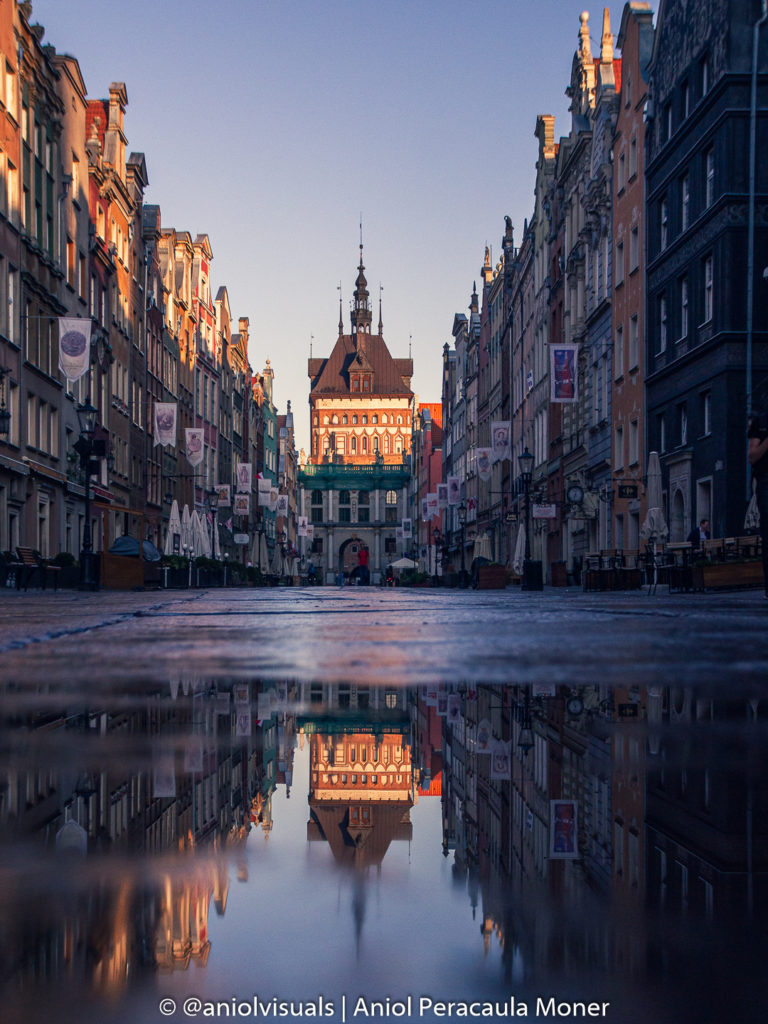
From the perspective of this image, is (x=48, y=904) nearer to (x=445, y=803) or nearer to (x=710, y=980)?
(x=710, y=980)

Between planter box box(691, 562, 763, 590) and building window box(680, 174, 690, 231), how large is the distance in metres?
14.4

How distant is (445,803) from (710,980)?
939mm

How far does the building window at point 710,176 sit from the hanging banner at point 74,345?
16569mm

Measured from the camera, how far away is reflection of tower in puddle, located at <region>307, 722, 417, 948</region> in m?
1.63

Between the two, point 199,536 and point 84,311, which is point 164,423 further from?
point 84,311

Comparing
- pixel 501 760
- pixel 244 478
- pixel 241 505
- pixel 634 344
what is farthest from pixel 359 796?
pixel 241 505

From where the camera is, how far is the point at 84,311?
1661 inches

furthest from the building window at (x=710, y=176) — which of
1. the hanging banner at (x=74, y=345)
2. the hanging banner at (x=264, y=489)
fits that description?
the hanging banner at (x=264, y=489)

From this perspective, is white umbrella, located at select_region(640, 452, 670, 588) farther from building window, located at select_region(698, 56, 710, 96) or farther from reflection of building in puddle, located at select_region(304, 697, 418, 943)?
reflection of building in puddle, located at select_region(304, 697, 418, 943)

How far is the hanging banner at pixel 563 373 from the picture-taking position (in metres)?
41.1

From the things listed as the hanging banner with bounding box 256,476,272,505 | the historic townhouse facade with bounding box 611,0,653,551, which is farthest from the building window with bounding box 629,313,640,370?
the hanging banner with bounding box 256,476,272,505

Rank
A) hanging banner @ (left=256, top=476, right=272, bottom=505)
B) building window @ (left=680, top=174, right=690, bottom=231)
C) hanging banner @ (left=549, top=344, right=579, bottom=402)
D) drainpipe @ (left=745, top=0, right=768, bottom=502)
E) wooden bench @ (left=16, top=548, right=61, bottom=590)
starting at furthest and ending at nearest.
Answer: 1. hanging banner @ (left=256, top=476, right=272, bottom=505)
2. hanging banner @ (left=549, top=344, right=579, bottom=402)
3. building window @ (left=680, top=174, right=690, bottom=231)
4. drainpipe @ (left=745, top=0, right=768, bottom=502)
5. wooden bench @ (left=16, top=548, right=61, bottom=590)

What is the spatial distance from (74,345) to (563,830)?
101ft

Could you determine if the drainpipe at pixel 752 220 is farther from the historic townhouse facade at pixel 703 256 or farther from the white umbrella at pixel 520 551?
the white umbrella at pixel 520 551
